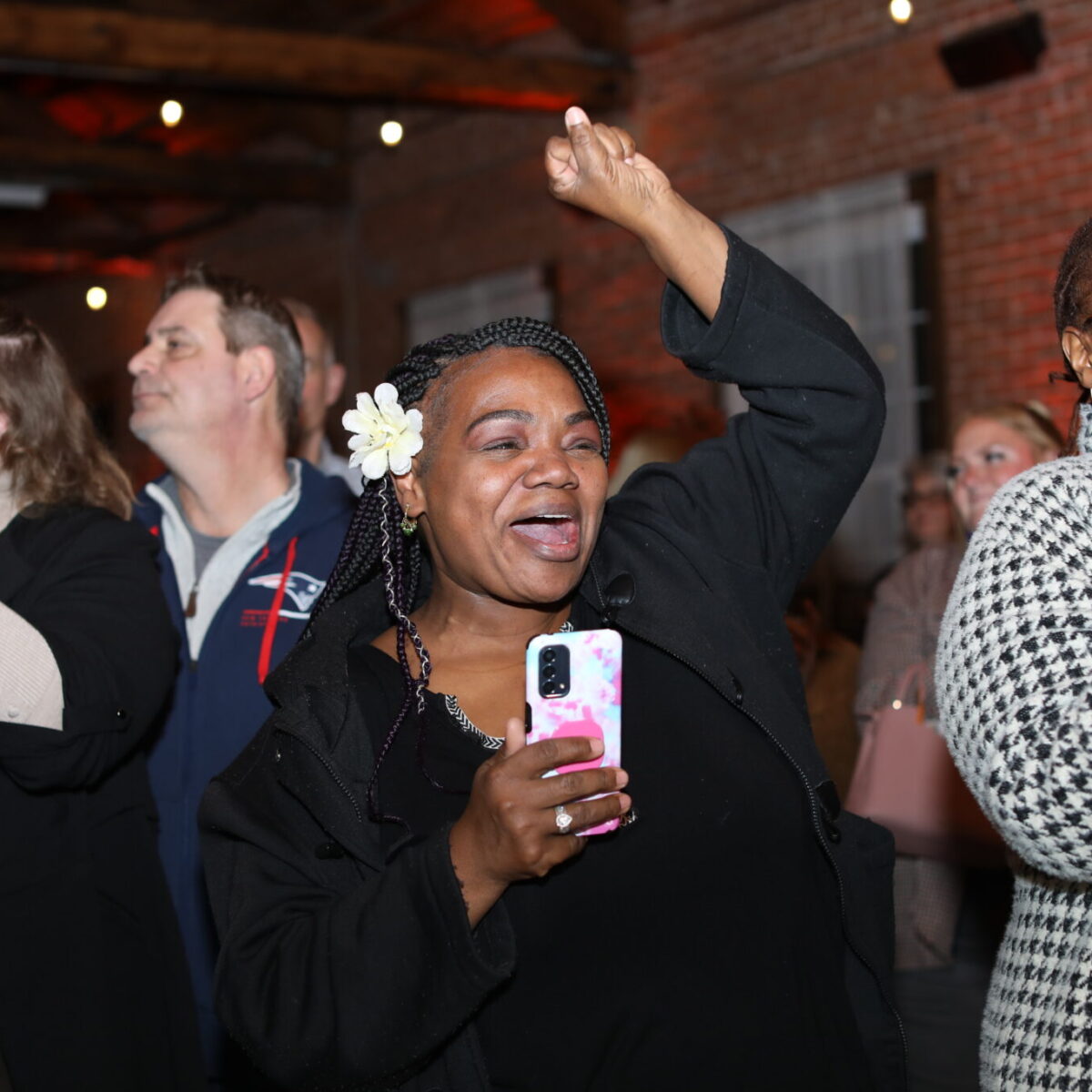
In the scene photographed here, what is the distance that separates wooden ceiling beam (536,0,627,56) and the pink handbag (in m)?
6.40

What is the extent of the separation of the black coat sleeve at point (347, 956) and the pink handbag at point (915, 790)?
252 centimetres

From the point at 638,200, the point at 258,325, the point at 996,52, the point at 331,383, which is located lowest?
the point at 638,200

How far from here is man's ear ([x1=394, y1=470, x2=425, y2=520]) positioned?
7.24 feet

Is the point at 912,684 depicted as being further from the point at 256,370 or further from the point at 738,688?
the point at 738,688

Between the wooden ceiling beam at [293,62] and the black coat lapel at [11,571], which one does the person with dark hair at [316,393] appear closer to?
the black coat lapel at [11,571]

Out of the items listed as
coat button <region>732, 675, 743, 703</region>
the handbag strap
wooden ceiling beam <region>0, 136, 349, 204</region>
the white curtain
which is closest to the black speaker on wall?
the white curtain

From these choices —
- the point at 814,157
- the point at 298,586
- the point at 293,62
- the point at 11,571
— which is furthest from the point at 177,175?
the point at 11,571

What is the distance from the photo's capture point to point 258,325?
3.52 m

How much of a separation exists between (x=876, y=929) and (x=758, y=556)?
55cm

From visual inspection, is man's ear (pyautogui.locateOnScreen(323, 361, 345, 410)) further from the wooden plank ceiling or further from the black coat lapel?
the wooden plank ceiling

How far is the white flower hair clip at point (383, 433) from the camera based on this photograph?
2.14m

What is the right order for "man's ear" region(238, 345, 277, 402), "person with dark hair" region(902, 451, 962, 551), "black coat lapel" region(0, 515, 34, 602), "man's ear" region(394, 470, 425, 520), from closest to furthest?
"man's ear" region(394, 470, 425, 520)
"black coat lapel" region(0, 515, 34, 602)
"man's ear" region(238, 345, 277, 402)
"person with dark hair" region(902, 451, 962, 551)

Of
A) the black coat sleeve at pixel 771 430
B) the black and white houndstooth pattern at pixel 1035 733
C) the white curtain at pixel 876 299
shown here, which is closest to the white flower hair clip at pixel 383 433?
the black coat sleeve at pixel 771 430

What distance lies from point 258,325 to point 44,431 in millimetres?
779
